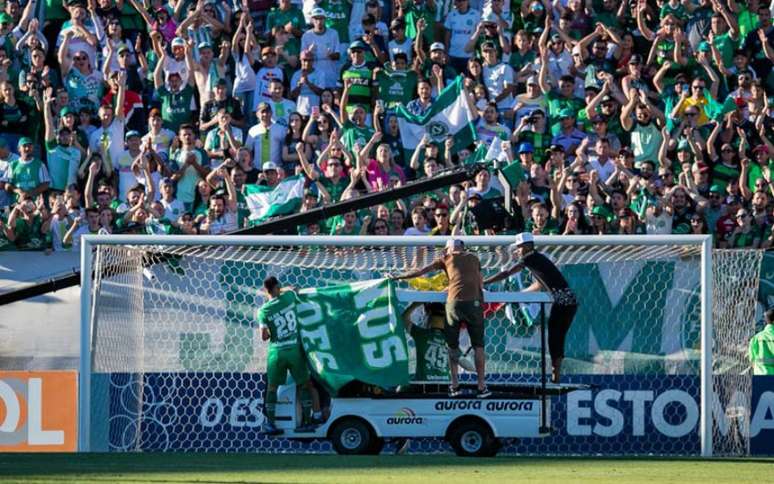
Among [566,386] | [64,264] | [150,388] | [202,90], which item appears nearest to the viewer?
[566,386]

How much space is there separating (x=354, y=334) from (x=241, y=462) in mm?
2230

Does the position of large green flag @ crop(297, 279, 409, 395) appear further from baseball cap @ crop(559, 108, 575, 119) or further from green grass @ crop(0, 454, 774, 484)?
baseball cap @ crop(559, 108, 575, 119)

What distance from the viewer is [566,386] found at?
14.6m

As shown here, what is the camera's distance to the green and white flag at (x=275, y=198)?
18500 mm

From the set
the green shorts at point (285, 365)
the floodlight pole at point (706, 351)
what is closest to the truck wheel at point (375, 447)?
the green shorts at point (285, 365)

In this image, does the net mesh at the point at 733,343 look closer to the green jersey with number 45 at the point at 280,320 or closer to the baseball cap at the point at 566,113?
the baseball cap at the point at 566,113

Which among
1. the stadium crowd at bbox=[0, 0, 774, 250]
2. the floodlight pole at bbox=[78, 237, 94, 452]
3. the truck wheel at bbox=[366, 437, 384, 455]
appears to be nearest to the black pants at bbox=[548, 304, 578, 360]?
the truck wheel at bbox=[366, 437, 384, 455]

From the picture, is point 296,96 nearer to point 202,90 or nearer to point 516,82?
point 202,90

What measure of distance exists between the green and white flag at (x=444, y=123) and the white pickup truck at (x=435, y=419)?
235 inches

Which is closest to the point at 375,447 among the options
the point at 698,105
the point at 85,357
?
the point at 85,357

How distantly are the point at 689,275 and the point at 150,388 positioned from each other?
573 cm

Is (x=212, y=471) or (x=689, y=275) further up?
(x=689, y=275)

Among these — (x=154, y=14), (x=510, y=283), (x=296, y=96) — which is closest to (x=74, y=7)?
(x=154, y=14)

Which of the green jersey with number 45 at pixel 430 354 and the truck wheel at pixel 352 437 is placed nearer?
the truck wheel at pixel 352 437
